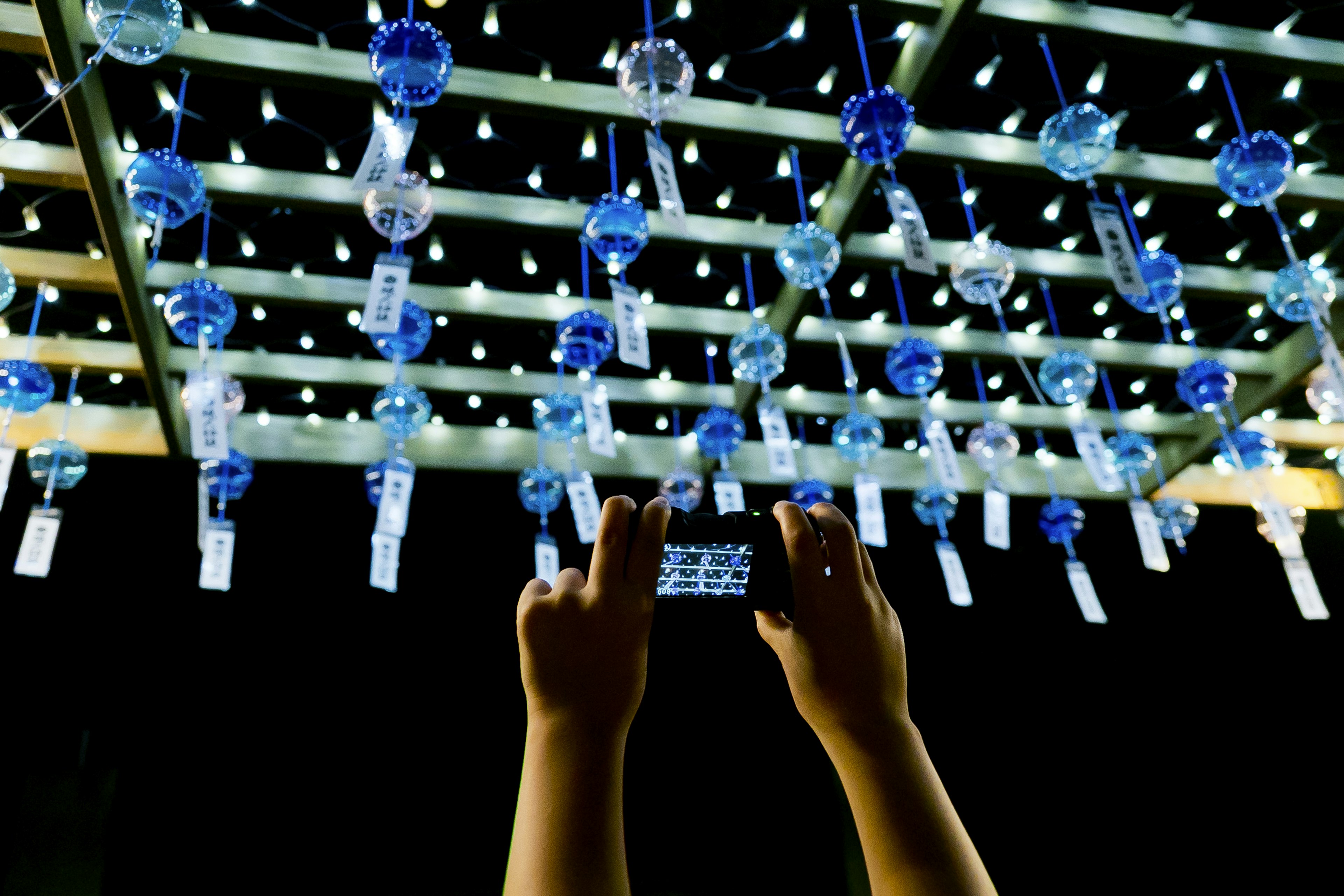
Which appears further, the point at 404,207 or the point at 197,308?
the point at 197,308

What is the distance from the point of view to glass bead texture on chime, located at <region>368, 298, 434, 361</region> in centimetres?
368

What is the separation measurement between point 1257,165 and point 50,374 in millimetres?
5027

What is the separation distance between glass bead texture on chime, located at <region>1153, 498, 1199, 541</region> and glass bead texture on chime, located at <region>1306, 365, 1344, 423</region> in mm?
998

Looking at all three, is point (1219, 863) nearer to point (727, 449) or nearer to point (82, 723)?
point (727, 449)

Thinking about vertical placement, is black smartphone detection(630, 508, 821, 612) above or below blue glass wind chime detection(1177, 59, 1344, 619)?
below

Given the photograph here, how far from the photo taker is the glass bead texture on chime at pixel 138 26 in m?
2.45

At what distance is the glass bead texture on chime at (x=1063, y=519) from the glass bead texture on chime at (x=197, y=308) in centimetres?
448

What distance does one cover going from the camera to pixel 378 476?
185 inches

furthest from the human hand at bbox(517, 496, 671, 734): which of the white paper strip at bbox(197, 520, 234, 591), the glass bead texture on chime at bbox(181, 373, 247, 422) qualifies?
the white paper strip at bbox(197, 520, 234, 591)

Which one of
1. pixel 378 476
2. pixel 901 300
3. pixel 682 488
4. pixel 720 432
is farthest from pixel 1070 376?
pixel 378 476

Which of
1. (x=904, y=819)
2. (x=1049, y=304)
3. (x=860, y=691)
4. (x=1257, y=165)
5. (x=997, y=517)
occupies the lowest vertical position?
(x=904, y=819)

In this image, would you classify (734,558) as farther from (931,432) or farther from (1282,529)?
(1282,529)

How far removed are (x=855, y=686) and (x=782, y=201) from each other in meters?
3.92

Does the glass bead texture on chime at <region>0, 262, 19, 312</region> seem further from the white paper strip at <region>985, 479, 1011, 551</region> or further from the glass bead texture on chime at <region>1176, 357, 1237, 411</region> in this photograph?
the glass bead texture on chime at <region>1176, 357, 1237, 411</region>
